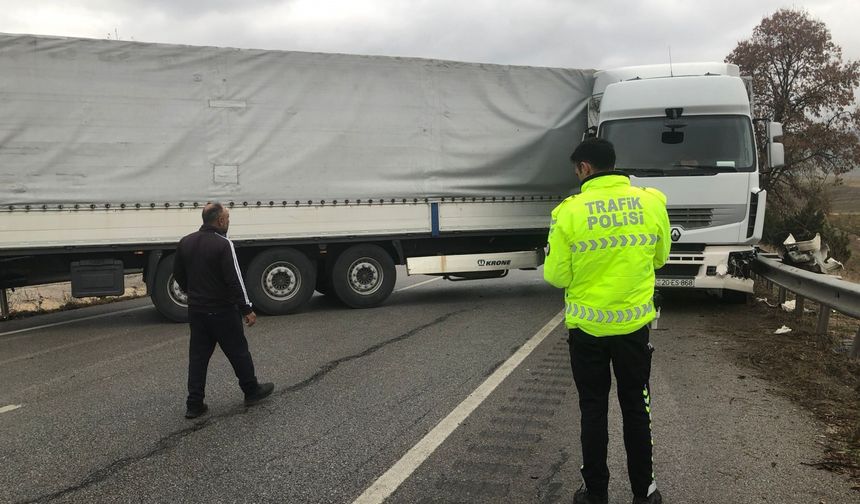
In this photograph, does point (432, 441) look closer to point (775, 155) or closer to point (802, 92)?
point (775, 155)

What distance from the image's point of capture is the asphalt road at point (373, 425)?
361 centimetres

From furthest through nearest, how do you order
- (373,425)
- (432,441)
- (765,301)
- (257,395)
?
(765,301), (257,395), (373,425), (432,441)

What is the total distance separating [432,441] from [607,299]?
171 centimetres

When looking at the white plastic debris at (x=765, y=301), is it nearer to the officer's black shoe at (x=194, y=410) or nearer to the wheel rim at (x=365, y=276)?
the wheel rim at (x=365, y=276)

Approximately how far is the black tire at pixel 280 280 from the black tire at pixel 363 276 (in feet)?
1.38

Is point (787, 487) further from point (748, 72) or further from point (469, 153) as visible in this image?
point (748, 72)

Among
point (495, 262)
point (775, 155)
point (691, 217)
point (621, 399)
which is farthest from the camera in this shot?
point (495, 262)

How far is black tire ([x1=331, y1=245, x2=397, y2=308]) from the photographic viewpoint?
990cm

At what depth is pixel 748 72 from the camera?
85.3 feet

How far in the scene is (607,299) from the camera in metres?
3.19

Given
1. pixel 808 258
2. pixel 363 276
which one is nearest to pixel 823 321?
pixel 808 258

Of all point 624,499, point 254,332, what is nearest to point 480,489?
point 624,499

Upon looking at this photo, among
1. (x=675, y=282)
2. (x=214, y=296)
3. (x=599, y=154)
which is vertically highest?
(x=599, y=154)

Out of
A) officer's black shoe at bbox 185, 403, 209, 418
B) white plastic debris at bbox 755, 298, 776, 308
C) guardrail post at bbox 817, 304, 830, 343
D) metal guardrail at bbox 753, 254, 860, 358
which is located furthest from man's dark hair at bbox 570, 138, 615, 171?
white plastic debris at bbox 755, 298, 776, 308
